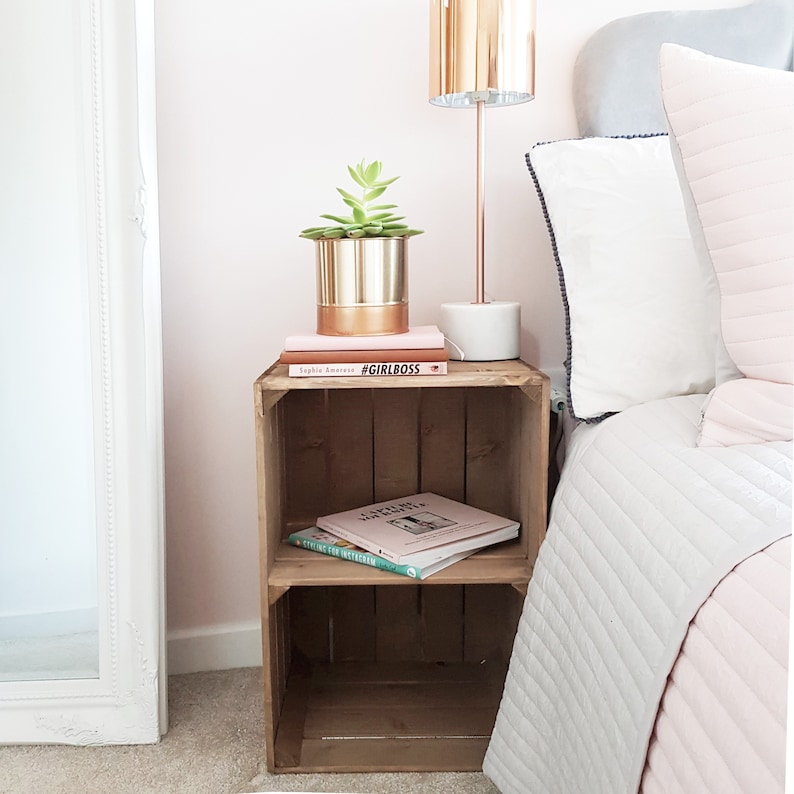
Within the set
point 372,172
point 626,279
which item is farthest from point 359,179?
point 626,279

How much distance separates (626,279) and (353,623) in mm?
831

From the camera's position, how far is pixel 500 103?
1432 mm

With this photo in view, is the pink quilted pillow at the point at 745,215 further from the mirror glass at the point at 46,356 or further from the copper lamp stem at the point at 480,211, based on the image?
the mirror glass at the point at 46,356

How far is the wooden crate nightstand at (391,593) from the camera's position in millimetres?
1311

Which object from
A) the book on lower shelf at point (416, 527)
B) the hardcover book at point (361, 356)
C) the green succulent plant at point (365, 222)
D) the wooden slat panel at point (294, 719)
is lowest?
the wooden slat panel at point (294, 719)

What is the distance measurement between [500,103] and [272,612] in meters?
0.91

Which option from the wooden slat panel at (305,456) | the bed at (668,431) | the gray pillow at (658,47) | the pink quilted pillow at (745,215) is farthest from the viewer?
the wooden slat panel at (305,456)

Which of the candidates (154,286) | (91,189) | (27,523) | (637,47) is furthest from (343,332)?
(637,47)

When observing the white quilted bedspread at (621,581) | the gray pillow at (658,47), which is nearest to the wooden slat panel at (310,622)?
the white quilted bedspread at (621,581)

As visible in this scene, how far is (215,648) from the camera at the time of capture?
1623 mm

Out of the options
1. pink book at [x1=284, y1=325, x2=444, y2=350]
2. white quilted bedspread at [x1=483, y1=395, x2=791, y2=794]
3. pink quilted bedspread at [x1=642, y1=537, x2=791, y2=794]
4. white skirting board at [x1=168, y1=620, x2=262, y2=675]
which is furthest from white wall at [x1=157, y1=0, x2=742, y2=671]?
pink quilted bedspread at [x1=642, y1=537, x2=791, y2=794]

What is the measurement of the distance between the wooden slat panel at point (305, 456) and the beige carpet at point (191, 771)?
37 cm

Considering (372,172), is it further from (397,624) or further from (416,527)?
(397,624)

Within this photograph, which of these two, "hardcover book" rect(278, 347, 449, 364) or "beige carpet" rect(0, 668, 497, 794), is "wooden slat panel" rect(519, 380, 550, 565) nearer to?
"hardcover book" rect(278, 347, 449, 364)
